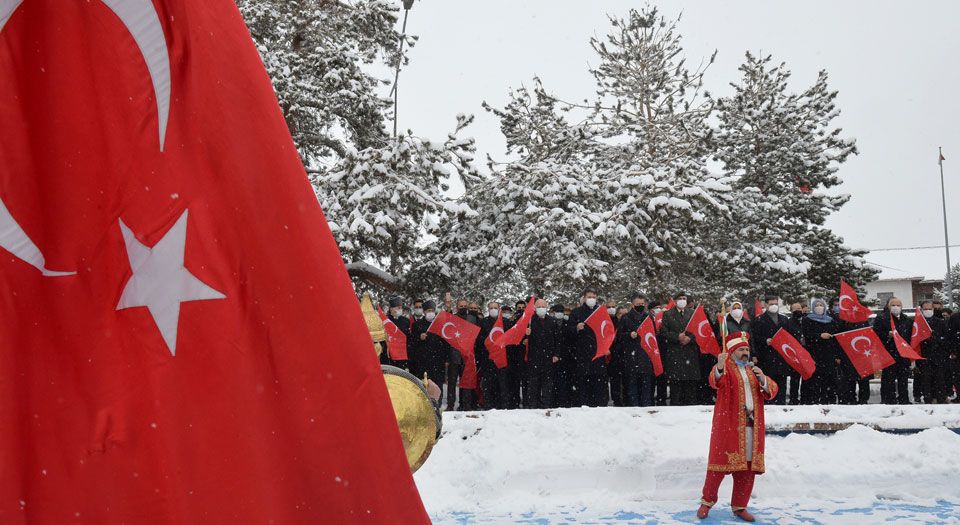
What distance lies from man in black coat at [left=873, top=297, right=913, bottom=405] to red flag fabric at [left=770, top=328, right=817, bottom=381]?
7.63ft

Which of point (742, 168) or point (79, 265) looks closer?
point (79, 265)

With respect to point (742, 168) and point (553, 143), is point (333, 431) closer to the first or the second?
point (553, 143)

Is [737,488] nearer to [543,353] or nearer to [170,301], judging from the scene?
[543,353]

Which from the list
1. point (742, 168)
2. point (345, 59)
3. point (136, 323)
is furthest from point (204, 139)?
point (742, 168)

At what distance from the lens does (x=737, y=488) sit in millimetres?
8805

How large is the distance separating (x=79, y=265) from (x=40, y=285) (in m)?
0.07

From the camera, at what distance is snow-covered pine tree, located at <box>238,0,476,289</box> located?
18219mm

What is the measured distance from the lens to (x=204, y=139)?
4.74ft

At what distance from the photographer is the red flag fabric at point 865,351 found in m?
14.5

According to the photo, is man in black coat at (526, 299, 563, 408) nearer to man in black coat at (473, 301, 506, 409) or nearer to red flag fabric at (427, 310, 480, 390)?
man in black coat at (473, 301, 506, 409)

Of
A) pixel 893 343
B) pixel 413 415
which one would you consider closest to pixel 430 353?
pixel 893 343

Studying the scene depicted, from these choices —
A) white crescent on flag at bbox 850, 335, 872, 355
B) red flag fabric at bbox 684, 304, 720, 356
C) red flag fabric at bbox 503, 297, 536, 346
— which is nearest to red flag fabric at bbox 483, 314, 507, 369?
red flag fabric at bbox 503, 297, 536, 346

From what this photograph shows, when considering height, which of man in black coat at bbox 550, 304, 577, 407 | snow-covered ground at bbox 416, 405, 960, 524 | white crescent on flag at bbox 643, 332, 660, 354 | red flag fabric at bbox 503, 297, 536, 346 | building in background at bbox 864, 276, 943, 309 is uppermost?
building in background at bbox 864, 276, 943, 309

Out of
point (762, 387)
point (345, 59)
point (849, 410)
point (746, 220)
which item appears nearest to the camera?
point (762, 387)
